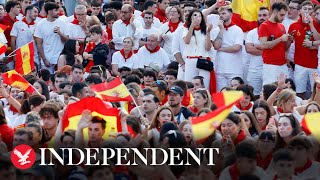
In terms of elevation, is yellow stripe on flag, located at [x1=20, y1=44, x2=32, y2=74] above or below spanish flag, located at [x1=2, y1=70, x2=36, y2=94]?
below

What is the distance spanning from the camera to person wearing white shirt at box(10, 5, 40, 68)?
2222 cm

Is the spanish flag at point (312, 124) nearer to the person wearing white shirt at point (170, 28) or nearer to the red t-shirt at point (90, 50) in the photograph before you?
the red t-shirt at point (90, 50)

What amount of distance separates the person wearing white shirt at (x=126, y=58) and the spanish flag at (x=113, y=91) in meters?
4.64

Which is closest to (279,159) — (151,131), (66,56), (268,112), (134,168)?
(134,168)

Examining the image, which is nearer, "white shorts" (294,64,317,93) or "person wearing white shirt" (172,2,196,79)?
"white shorts" (294,64,317,93)

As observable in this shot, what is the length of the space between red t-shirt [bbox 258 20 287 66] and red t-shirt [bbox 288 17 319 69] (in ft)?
0.72

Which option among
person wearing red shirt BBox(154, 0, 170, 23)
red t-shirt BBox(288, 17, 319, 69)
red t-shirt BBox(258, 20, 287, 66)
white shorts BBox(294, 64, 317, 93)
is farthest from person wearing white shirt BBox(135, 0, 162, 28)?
white shorts BBox(294, 64, 317, 93)

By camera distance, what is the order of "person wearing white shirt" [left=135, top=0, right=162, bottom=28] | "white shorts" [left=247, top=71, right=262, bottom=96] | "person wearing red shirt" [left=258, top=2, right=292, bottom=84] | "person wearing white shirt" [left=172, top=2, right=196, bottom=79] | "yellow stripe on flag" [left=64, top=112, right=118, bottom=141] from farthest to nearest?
"person wearing white shirt" [left=135, top=0, right=162, bottom=28], "person wearing white shirt" [left=172, top=2, right=196, bottom=79], "white shorts" [left=247, top=71, right=262, bottom=96], "person wearing red shirt" [left=258, top=2, right=292, bottom=84], "yellow stripe on flag" [left=64, top=112, right=118, bottom=141]

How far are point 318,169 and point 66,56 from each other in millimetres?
8782

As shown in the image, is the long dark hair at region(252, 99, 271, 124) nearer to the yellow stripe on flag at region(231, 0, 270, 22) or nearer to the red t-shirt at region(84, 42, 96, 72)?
the yellow stripe on flag at region(231, 0, 270, 22)

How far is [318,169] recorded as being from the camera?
13055 mm

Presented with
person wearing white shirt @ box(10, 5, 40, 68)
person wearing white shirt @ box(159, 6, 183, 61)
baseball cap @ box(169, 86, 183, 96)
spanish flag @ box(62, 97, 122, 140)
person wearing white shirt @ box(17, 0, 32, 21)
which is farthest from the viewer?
person wearing white shirt @ box(17, 0, 32, 21)

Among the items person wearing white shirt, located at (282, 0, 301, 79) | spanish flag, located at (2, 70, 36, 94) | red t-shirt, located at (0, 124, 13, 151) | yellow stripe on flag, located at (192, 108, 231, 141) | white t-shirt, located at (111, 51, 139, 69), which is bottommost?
white t-shirt, located at (111, 51, 139, 69)

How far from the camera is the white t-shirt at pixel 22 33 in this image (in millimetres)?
22219
